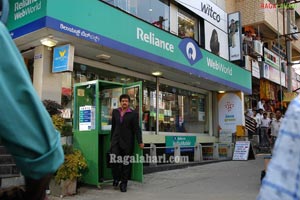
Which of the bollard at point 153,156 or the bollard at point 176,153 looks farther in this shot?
the bollard at point 176,153

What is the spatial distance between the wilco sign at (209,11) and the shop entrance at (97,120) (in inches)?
234

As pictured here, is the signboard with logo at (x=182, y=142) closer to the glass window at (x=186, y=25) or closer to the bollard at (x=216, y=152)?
the bollard at (x=216, y=152)

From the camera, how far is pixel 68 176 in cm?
686

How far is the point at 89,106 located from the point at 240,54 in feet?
31.7

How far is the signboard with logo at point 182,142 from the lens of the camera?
41.5 feet

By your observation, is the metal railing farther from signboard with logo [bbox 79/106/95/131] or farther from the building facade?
the building facade

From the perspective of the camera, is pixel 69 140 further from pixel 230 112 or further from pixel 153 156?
pixel 230 112

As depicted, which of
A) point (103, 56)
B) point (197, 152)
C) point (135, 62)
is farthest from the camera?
point (197, 152)

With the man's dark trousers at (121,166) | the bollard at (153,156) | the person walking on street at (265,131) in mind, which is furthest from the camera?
the person walking on street at (265,131)

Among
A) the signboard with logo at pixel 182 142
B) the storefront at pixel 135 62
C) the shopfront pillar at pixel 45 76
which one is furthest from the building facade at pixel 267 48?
the shopfront pillar at pixel 45 76

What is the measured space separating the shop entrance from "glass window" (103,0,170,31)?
121 inches

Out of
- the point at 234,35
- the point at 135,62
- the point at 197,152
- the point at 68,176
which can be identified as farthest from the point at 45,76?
the point at 234,35

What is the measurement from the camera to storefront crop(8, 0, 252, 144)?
26.1 feet

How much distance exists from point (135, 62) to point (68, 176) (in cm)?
458
